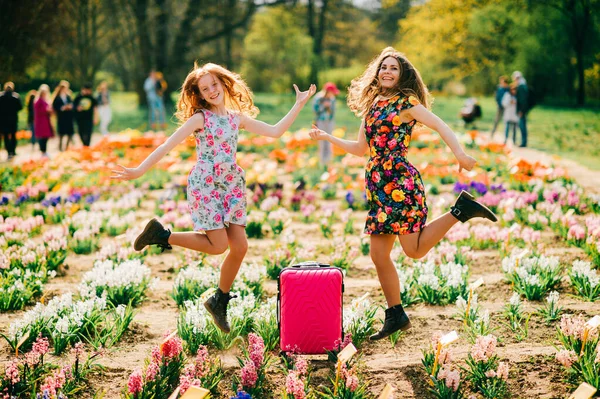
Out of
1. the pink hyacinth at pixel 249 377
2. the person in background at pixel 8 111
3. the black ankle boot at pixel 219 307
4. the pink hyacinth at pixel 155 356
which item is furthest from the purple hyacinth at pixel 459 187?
the person in background at pixel 8 111

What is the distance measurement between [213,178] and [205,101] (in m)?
0.60

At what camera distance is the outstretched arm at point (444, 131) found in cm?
392

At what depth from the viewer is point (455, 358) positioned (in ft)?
12.4

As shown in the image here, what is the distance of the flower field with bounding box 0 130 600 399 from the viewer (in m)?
3.40

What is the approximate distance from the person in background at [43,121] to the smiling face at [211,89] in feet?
38.4

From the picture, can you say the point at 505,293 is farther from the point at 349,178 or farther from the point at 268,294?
Result: the point at 349,178

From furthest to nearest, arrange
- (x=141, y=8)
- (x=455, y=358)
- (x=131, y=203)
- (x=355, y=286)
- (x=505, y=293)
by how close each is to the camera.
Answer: (x=141, y=8) < (x=131, y=203) < (x=355, y=286) < (x=505, y=293) < (x=455, y=358)

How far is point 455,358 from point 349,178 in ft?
20.1

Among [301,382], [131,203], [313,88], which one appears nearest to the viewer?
[301,382]

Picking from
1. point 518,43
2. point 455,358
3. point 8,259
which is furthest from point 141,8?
point 455,358

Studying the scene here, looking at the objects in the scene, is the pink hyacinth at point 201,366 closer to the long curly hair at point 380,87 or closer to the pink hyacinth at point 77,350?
the pink hyacinth at point 77,350

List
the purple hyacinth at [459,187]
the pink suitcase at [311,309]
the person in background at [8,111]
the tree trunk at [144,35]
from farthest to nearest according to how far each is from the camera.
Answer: the tree trunk at [144,35], the person in background at [8,111], the purple hyacinth at [459,187], the pink suitcase at [311,309]

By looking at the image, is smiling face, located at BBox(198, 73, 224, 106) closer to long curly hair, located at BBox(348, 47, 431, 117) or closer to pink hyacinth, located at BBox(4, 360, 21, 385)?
long curly hair, located at BBox(348, 47, 431, 117)

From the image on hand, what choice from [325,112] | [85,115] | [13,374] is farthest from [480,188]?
[85,115]
